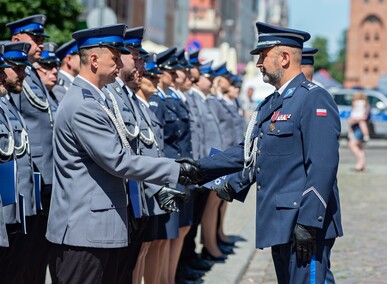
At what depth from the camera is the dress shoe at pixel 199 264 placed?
34.8 ft

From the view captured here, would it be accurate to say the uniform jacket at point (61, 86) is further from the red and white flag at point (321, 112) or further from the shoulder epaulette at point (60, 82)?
the red and white flag at point (321, 112)

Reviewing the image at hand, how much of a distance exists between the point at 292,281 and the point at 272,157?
0.72 metres

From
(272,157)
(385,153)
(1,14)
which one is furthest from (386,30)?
(272,157)

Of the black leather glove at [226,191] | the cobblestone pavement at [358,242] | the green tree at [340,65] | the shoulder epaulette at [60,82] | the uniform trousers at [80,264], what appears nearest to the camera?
the uniform trousers at [80,264]

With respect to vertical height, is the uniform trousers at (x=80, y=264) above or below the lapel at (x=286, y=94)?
below

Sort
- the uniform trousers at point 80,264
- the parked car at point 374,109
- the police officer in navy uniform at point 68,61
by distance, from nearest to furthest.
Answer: the uniform trousers at point 80,264 → the police officer in navy uniform at point 68,61 → the parked car at point 374,109

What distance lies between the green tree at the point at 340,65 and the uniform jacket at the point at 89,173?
159112 mm

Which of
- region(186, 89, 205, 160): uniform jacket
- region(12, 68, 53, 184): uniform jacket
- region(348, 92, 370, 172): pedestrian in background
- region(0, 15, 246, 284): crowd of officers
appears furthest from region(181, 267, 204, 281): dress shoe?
region(348, 92, 370, 172): pedestrian in background

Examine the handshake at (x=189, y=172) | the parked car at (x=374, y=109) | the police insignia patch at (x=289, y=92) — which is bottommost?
the parked car at (x=374, y=109)

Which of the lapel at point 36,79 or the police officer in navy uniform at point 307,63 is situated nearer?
the lapel at point 36,79

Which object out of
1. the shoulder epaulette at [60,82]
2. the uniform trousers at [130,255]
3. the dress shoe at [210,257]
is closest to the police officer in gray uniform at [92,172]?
the uniform trousers at [130,255]

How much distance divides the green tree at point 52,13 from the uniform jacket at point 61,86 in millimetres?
6114

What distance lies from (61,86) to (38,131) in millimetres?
1336

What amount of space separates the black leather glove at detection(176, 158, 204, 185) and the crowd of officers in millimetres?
15
